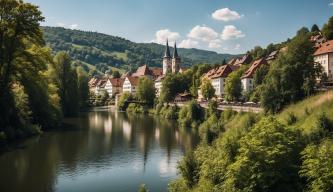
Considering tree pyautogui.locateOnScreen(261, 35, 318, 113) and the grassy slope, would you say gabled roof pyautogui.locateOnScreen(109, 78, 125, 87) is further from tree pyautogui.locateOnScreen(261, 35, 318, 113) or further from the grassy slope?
the grassy slope

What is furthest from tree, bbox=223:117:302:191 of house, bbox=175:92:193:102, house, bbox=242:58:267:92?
house, bbox=175:92:193:102

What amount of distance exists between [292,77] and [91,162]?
2267 cm

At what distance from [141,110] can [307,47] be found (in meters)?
71.8

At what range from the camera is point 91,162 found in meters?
39.9

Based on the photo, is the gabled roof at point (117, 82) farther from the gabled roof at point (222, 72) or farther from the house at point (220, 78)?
the house at point (220, 78)

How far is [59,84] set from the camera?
87.4 m

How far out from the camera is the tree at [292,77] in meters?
46.2

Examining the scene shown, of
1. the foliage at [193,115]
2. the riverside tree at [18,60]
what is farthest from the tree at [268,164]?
the foliage at [193,115]

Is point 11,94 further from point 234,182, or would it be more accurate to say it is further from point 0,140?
point 234,182

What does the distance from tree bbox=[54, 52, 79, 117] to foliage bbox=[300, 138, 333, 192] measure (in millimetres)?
71382

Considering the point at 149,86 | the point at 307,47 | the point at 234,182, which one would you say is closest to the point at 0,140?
the point at 234,182

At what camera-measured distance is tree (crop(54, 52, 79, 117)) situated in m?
86.8

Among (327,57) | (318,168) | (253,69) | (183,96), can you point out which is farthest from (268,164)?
(183,96)

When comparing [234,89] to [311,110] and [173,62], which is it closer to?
[311,110]
